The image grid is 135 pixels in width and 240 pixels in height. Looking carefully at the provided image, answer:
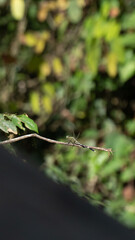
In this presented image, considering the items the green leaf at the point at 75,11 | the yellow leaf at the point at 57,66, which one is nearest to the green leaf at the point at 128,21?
the green leaf at the point at 75,11

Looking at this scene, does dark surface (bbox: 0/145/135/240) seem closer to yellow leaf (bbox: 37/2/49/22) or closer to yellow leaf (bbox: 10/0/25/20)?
yellow leaf (bbox: 10/0/25/20)

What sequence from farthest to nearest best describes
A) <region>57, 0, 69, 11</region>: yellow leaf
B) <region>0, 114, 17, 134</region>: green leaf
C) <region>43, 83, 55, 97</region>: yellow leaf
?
<region>43, 83, 55, 97</region>: yellow leaf
<region>57, 0, 69, 11</region>: yellow leaf
<region>0, 114, 17, 134</region>: green leaf

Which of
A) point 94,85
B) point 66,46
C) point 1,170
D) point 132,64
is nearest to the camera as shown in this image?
point 1,170

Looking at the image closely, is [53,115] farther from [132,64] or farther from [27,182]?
[27,182]

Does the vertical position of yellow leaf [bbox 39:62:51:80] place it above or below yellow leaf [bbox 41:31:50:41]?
below

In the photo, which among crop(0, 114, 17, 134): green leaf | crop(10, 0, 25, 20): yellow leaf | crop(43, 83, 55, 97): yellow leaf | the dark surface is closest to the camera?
the dark surface

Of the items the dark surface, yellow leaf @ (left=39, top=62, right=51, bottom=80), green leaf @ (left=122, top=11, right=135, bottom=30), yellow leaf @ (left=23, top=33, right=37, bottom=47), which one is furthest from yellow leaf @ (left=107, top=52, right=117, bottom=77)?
the dark surface

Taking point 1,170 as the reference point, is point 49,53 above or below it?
above

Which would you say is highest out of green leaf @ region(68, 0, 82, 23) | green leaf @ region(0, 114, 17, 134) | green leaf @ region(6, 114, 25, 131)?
green leaf @ region(68, 0, 82, 23)

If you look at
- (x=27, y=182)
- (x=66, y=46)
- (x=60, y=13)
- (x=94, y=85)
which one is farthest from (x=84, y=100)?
(x=27, y=182)
